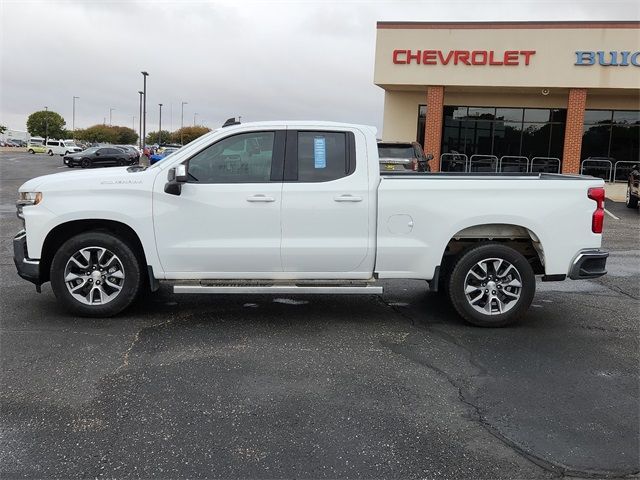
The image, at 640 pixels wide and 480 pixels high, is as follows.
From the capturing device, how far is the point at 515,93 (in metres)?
24.2

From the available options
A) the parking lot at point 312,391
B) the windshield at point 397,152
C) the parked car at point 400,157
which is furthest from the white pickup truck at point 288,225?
the windshield at point 397,152

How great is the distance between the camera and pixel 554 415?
13.4 feet

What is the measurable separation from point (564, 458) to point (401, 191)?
2954 millimetres

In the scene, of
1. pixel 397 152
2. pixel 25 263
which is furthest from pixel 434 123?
pixel 25 263

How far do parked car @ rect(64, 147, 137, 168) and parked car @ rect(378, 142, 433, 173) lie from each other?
1346 inches

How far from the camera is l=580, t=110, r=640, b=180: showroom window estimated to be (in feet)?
79.9

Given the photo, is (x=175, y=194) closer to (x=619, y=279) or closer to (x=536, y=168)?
(x=619, y=279)

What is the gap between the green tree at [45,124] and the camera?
135 meters

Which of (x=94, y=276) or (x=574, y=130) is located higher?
(x=574, y=130)

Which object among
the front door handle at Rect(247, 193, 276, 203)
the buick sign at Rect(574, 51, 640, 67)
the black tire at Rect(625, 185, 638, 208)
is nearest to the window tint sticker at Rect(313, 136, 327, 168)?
the front door handle at Rect(247, 193, 276, 203)

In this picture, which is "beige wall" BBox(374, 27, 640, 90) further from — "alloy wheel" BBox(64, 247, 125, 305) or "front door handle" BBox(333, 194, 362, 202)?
"alloy wheel" BBox(64, 247, 125, 305)

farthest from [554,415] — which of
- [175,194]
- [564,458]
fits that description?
[175,194]

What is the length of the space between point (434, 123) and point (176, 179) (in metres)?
18.9

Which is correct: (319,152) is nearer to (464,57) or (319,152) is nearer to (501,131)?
(464,57)
